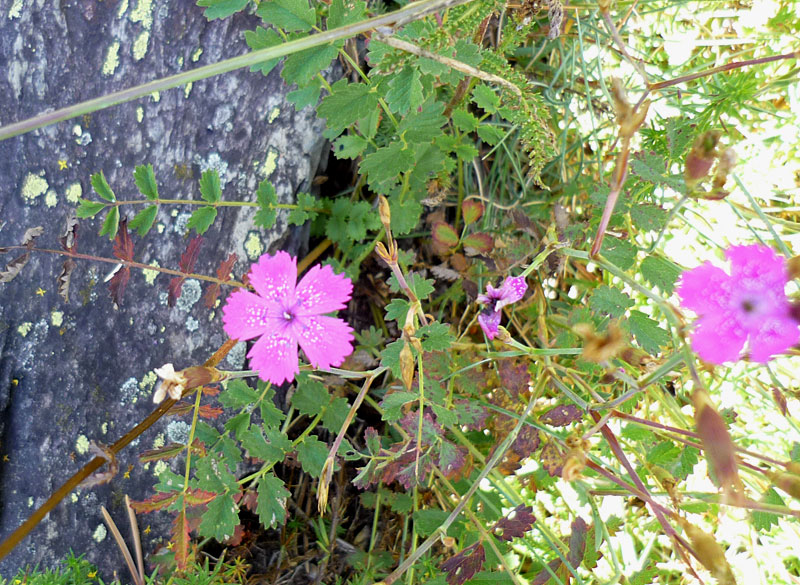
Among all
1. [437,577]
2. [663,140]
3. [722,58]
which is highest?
[722,58]

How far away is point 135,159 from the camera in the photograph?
179cm

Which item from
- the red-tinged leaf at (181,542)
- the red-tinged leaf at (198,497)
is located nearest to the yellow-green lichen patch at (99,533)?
the red-tinged leaf at (198,497)

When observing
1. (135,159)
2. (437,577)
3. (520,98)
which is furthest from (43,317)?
(520,98)

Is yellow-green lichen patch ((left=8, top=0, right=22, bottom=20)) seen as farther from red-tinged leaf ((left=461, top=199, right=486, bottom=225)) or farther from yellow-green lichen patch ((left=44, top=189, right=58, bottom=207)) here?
red-tinged leaf ((left=461, top=199, right=486, bottom=225))

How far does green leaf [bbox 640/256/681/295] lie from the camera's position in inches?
54.6

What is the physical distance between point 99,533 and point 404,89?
162cm

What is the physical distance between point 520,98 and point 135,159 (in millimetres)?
1197

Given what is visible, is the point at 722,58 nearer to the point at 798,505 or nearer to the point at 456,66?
the point at 456,66

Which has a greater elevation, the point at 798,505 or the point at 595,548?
the point at 595,548

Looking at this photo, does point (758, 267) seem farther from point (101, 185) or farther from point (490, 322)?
point (101, 185)

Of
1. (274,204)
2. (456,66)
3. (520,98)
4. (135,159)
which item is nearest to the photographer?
(456,66)

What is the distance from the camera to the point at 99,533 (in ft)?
5.85

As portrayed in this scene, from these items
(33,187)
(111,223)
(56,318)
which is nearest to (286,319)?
(111,223)

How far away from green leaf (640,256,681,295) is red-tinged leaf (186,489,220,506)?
1.20 metres
